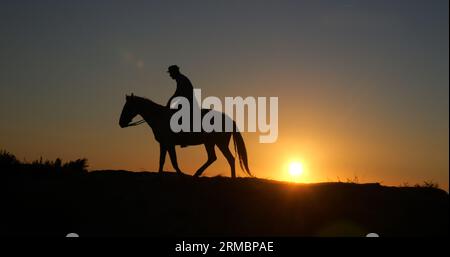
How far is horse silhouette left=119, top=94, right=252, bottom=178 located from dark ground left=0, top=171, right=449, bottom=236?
115 centimetres

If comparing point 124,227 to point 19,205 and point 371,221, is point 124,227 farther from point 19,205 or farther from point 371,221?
point 371,221

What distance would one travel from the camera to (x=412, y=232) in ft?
49.0

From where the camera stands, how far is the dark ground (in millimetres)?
13648

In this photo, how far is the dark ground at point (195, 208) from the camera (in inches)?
537

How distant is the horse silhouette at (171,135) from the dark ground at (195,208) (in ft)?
3.78

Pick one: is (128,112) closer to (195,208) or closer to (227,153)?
(227,153)

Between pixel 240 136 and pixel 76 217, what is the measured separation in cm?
557

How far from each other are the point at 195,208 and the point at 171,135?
3.07 m

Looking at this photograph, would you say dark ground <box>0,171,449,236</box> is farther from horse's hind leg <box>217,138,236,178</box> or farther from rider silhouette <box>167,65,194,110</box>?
rider silhouette <box>167,65,194,110</box>

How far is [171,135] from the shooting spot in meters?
16.6

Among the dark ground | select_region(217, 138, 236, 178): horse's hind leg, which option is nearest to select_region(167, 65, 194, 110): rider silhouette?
select_region(217, 138, 236, 178): horse's hind leg
